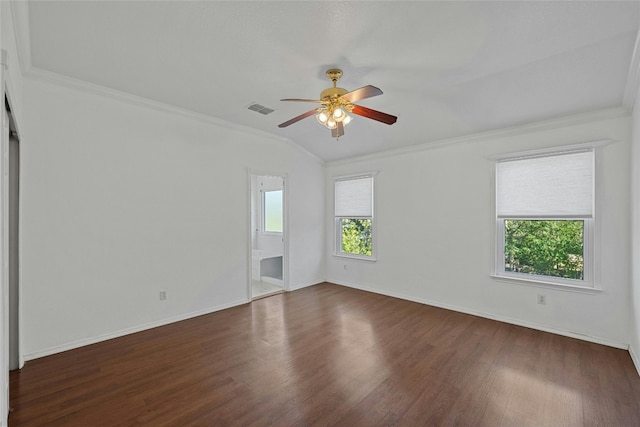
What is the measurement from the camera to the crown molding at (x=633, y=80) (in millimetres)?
2340

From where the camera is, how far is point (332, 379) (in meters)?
2.60

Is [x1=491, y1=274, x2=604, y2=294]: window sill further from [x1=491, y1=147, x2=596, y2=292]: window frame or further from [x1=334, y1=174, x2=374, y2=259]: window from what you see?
[x1=334, y1=174, x2=374, y2=259]: window

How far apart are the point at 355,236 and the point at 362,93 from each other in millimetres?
3676

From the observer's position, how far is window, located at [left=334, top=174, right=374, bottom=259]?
5.60 m

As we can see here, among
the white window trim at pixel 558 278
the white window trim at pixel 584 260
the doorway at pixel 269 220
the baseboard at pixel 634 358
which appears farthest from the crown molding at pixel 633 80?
the doorway at pixel 269 220

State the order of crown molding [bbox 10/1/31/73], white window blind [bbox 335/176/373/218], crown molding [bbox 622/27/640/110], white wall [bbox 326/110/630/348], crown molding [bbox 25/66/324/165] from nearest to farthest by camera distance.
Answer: crown molding [bbox 10/1/31/73] < crown molding [bbox 622/27/640/110] < crown molding [bbox 25/66/324/165] < white wall [bbox 326/110/630/348] < white window blind [bbox 335/176/373/218]

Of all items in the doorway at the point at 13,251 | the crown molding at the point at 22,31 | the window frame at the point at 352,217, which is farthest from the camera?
the window frame at the point at 352,217

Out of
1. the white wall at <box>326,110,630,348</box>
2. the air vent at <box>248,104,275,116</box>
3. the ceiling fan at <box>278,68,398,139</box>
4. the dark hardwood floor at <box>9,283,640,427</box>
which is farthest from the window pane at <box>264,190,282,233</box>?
the ceiling fan at <box>278,68,398,139</box>

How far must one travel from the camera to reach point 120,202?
11.5ft

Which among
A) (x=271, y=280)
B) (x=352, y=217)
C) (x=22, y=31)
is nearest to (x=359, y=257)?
(x=352, y=217)

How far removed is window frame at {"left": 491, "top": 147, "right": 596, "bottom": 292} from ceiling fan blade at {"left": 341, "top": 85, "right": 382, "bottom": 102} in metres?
2.53

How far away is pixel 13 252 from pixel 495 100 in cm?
503

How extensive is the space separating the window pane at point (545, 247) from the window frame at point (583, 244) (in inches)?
1.9

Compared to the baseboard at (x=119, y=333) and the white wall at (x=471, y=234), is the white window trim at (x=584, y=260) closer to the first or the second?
the white wall at (x=471, y=234)
